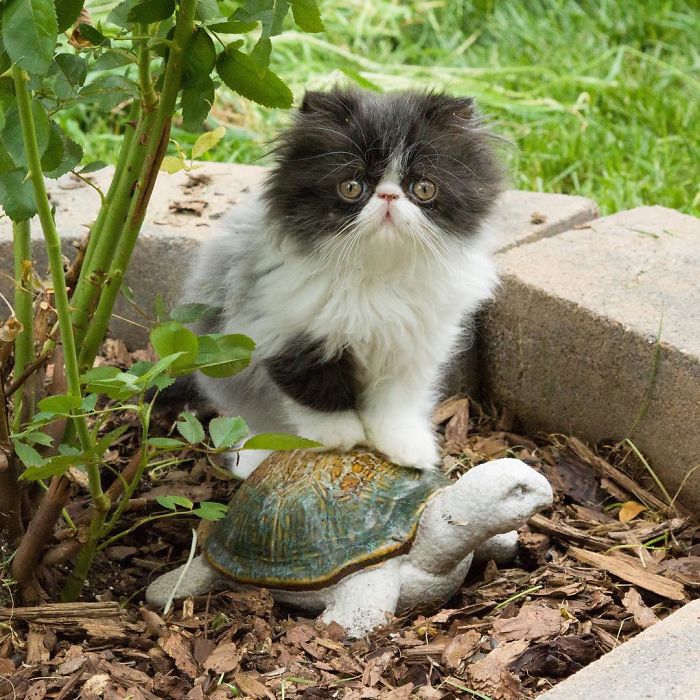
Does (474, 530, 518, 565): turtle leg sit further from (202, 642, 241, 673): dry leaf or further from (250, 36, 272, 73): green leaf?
(250, 36, 272, 73): green leaf

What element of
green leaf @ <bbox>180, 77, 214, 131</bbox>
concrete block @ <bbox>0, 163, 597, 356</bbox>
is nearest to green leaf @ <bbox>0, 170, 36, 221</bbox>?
green leaf @ <bbox>180, 77, 214, 131</bbox>

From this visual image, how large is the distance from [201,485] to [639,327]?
45.8 inches

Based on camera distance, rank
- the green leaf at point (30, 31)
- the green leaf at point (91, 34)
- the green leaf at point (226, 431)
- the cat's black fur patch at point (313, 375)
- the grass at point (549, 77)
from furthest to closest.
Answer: the grass at point (549, 77), the cat's black fur patch at point (313, 375), the green leaf at point (226, 431), the green leaf at point (91, 34), the green leaf at point (30, 31)

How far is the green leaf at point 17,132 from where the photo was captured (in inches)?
60.4

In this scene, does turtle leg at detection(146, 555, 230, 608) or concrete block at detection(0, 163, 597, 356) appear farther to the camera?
concrete block at detection(0, 163, 597, 356)

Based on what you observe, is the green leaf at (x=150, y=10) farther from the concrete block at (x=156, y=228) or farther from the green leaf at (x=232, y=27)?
the concrete block at (x=156, y=228)

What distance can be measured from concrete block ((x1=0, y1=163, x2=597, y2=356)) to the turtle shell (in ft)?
2.60

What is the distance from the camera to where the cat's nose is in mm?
2092

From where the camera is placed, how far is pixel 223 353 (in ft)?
5.86

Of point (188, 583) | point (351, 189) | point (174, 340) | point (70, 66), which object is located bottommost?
point (188, 583)

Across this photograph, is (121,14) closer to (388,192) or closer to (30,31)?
(30,31)

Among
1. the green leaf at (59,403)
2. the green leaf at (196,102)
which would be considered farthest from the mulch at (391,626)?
the green leaf at (196,102)

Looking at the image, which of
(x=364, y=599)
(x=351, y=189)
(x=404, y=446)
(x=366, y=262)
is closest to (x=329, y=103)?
(x=351, y=189)

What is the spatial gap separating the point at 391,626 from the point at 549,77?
11.2 ft
